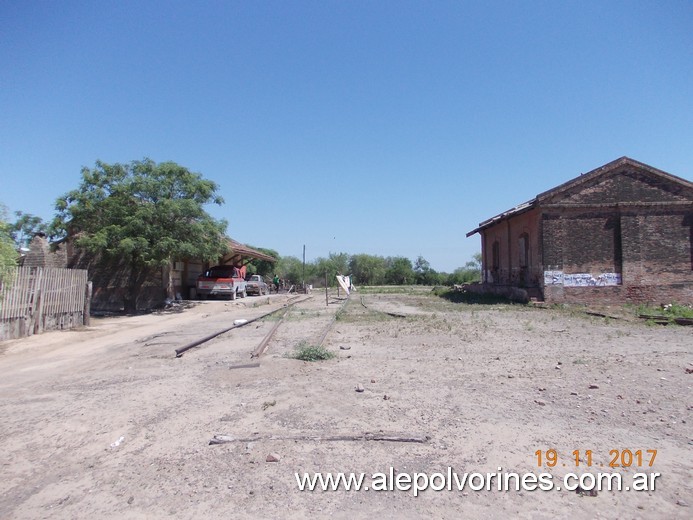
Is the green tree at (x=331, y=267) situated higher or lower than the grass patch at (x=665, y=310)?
higher

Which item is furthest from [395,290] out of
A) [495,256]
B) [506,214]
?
[506,214]

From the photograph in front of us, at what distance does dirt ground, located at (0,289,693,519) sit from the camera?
3416mm

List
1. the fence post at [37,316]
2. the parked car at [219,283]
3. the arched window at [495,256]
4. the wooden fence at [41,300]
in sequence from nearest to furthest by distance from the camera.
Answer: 1. the wooden fence at [41,300]
2. the fence post at [37,316]
3. the parked car at [219,283]
4. the arched window at [495,256]

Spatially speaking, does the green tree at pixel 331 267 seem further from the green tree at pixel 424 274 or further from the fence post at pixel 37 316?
the fence post at pixel 37 316

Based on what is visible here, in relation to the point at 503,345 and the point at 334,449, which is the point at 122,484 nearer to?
the point at 334,449

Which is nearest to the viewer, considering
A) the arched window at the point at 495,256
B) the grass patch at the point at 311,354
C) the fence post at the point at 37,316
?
the grass patch at the point at 311,354

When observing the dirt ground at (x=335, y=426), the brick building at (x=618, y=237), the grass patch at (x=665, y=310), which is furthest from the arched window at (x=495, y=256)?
the dirt ground at (x=335, y=426)

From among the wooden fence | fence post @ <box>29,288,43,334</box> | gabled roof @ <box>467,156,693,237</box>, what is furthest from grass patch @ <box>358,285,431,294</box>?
fence post @ <box>29,288,43,334</box>

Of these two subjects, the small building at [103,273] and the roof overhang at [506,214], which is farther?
the roof overhang at [506,214]

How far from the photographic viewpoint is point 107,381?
7.25 m

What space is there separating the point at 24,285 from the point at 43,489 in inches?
420

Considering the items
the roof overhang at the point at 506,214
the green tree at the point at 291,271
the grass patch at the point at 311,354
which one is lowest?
the grass patch at the point at 311,354

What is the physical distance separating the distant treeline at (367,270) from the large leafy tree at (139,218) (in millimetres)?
38111

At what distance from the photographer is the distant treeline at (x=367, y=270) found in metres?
61.6
